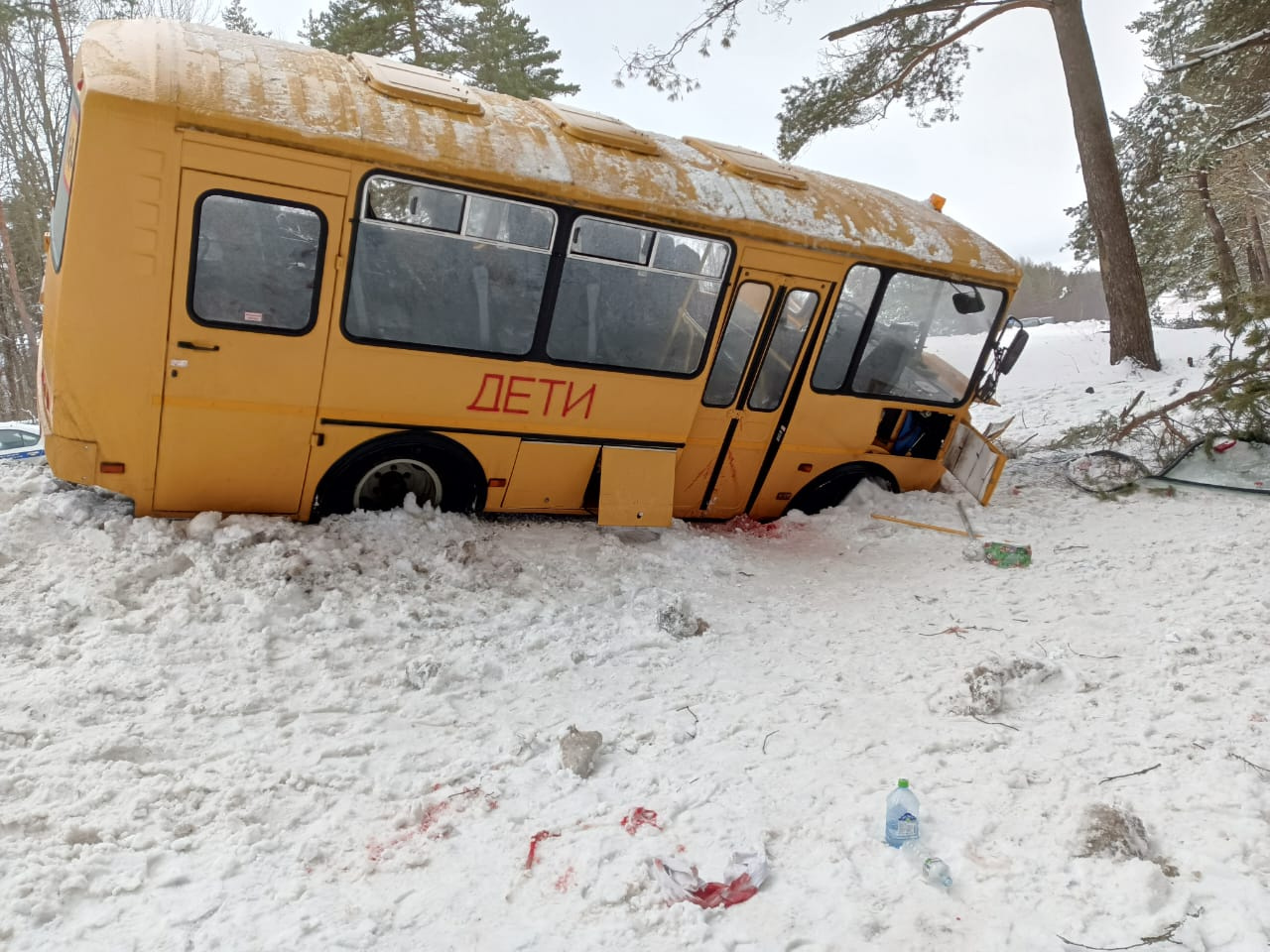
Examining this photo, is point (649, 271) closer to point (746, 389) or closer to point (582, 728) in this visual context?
point (746, 389)

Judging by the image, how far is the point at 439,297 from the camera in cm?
503

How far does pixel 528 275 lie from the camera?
5238mm

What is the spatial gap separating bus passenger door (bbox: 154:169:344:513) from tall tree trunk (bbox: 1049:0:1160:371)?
10.8 metres

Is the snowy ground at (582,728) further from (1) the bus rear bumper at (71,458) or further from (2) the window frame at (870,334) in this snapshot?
(2) the window frame at (870,334)

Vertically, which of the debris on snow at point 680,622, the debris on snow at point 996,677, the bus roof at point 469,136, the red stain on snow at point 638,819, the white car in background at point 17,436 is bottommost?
the white car in background at point 17,436

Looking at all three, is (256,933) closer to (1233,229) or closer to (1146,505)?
(1146,505)

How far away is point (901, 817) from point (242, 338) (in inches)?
168

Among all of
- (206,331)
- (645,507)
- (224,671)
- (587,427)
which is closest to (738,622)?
(645,507)

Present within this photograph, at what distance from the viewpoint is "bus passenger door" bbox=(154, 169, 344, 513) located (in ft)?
14.6

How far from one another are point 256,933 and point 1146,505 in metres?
7.62

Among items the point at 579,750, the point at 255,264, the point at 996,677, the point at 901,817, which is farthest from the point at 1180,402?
the point at 255,264

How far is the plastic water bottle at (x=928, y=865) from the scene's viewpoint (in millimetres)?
2996

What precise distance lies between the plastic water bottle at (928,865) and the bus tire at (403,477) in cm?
361

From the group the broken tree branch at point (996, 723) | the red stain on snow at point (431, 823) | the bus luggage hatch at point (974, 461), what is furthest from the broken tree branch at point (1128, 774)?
the bus luggage hatch at point (974, 461)
